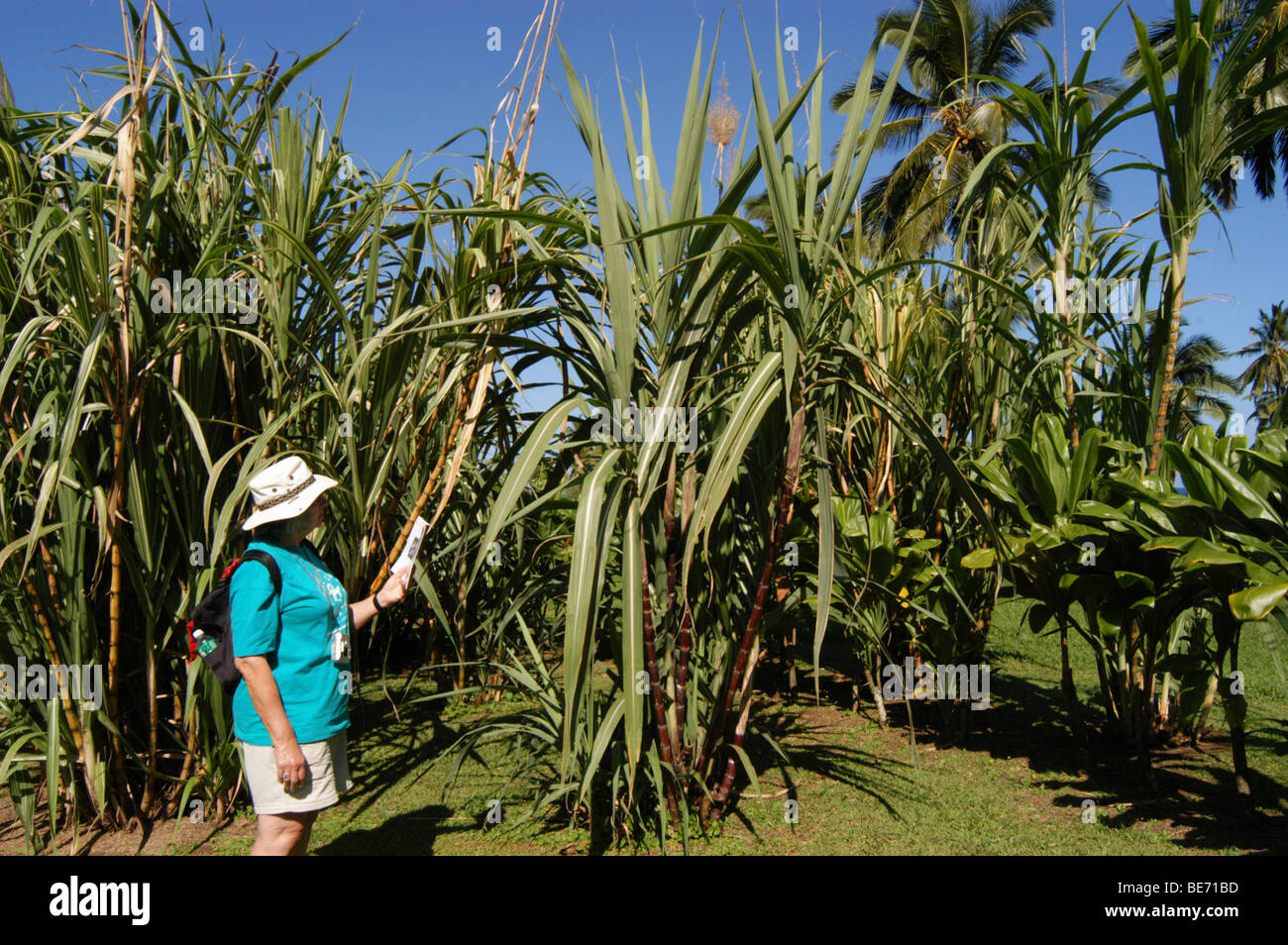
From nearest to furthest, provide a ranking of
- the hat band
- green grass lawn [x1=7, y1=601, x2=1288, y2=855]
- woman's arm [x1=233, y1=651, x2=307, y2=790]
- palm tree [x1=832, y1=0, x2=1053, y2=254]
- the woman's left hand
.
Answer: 1. woman's arm [x1=233, y1=651, x2=307, y2=790]
2. the hat band
3. the woman's left hand
4. green grass lawn [x1=7, y1=601, x2=1288, y2=855]
5. palm tree [x1=832, y1=0, x2=1053, y2=254]

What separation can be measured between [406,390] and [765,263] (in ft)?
4.02

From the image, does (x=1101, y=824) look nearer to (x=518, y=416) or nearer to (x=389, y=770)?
(x=518, y=416)

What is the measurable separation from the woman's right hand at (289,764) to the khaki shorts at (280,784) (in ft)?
0.11

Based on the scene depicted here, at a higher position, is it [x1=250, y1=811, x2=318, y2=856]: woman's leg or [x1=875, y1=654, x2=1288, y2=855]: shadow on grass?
[x1=250, y1=811, x2=318, y2=856]: woman's leg

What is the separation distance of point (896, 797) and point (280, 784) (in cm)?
196

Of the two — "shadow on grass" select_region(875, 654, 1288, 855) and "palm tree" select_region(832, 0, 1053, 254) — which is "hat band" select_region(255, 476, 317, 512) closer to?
"shadow on grass" select_region(875, 654, 1288, 855)

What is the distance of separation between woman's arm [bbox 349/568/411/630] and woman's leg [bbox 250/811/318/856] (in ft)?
1.65

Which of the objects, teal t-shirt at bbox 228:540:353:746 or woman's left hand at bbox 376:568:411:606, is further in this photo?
woman's left hand at bbox 376:568:411:606

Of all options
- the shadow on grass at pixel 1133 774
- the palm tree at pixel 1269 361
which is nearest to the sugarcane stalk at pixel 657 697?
the shadow on grass at pixel 1133 774

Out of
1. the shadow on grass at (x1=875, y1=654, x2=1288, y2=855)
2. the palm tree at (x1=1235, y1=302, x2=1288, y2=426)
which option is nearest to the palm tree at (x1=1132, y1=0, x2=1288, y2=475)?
the shadow on grass at (x1=875, y1=654, x2=1288, y2=855)

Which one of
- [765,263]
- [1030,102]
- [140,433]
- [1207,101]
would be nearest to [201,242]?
[140,433]

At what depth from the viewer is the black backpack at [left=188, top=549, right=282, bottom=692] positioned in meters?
1.94

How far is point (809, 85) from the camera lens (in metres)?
2.03

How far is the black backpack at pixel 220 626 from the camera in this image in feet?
6.37
